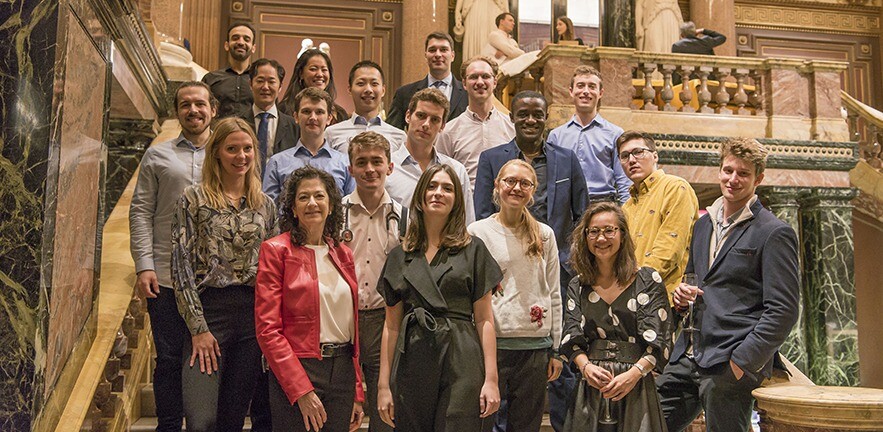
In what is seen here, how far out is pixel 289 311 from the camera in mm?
3090

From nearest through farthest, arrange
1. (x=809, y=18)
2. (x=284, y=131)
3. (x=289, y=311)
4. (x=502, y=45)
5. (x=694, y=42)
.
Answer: (x=289, y=311) < (x=284, y=131) < (x=694, y=42) < (x=502, y=45) < (x=809, y=18)

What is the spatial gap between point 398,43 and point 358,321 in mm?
9189

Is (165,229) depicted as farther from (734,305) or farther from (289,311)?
(734,305)

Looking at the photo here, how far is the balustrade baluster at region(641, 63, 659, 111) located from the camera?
7.52 m

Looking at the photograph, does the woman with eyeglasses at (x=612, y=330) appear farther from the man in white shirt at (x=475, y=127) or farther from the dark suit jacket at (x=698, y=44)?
the dark suit jacket at (x=698, y=44)

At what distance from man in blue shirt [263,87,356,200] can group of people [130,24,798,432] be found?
40 cm

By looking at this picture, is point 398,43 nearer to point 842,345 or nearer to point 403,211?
point 842,345

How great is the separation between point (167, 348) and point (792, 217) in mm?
6176

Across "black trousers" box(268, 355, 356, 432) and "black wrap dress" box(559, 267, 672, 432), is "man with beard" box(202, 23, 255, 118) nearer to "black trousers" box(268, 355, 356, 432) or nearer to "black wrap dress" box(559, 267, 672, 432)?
"black trousers" box(268, 355, 356, 432)

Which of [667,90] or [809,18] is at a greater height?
[809,18]

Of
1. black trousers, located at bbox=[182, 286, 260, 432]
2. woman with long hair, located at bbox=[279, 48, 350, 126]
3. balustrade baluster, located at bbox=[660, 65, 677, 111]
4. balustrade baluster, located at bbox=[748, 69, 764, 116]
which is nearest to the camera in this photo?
black trousers, located at bbox=[182, 286, 260, 432]

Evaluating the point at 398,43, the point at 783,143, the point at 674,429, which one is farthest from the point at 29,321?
the point at 398,43

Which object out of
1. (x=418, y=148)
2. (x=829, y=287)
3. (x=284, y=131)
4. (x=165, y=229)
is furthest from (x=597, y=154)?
(x=829, y=287)

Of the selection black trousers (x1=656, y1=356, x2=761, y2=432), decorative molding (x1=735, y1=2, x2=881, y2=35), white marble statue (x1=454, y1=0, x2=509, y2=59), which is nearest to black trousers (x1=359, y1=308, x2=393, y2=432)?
black trousers (x1=656, y1=356, x2=761, y2=432)
